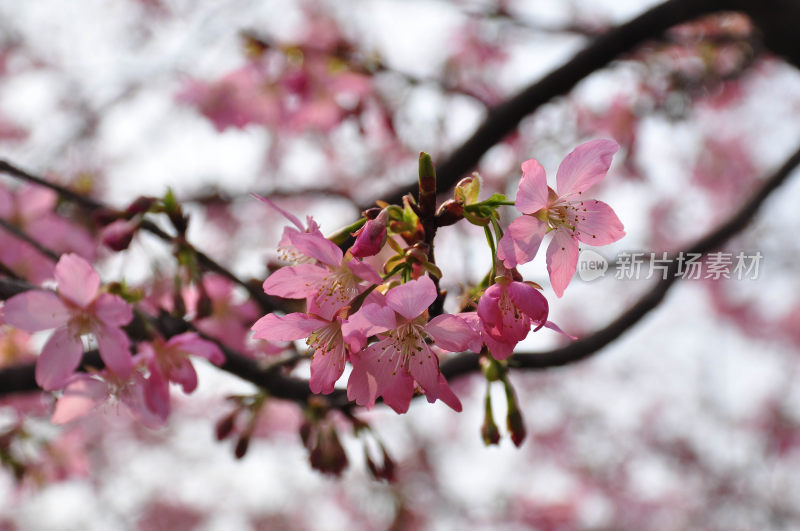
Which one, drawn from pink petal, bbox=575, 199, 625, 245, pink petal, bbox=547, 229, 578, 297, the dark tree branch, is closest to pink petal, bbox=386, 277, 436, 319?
pink petal, bbox=547, 229, 578, 297

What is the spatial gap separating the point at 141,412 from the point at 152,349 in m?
0.14

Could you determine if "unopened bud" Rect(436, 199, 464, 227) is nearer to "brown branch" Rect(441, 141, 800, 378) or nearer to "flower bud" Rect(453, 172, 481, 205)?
"flower bud" Rect(453, 172, 481, 205)

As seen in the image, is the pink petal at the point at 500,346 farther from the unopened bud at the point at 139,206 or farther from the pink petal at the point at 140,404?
the unopened bud at the point at 139,206

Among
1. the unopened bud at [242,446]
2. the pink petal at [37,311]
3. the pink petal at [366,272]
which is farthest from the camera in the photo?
the unopened bud at [242,446]

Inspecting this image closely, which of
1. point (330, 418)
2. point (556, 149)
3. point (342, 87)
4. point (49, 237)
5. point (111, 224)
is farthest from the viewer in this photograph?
point (556, 149)

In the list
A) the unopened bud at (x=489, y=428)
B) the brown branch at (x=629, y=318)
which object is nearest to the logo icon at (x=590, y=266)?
the brown branch at (x=629, y=318)

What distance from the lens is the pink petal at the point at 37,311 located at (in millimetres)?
1085

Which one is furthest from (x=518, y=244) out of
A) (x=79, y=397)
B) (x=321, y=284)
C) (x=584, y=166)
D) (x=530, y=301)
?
(x=79, y=397)

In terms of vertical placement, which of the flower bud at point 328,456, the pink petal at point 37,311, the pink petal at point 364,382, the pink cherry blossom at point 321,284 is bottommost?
the flower bud at point 328,456

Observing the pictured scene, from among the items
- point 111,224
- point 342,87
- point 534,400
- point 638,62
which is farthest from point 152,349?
point 534,400

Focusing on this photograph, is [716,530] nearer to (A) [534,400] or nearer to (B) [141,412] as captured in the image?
(A) [534,400]

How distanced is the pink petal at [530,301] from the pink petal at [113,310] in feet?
2.38

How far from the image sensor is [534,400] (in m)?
8.47

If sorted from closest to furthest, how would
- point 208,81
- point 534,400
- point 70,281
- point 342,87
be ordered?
point 70,281, point 342,87, point 208,81, point 534,400
